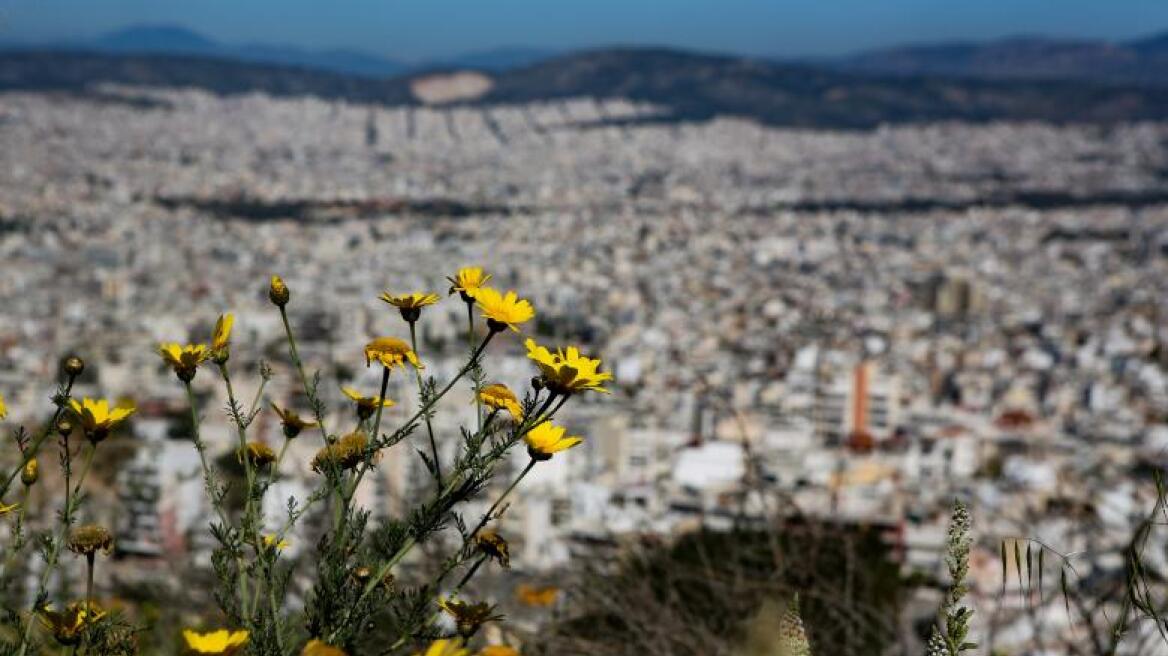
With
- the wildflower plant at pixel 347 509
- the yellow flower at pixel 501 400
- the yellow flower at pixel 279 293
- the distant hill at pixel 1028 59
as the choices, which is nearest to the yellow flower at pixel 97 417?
the wildflower plant at pixel 347 509

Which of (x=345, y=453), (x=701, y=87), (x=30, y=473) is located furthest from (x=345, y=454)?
(x=701, y=87)

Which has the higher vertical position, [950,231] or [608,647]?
[608,647]

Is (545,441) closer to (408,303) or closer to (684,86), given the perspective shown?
(408,303)

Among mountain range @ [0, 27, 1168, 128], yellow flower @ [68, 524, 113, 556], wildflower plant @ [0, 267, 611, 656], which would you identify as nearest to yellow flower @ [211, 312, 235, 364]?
wildflower plant @ [0, 267, 611, 656]

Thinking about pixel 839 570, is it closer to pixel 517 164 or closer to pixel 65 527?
pixel 65 527

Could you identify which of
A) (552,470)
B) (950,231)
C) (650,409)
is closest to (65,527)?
(552,470)
